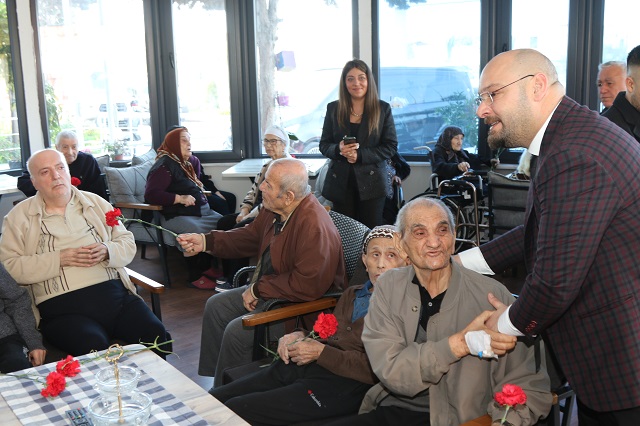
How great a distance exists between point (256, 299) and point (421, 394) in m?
1.17

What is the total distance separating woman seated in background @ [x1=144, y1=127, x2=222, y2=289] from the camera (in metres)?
5.22

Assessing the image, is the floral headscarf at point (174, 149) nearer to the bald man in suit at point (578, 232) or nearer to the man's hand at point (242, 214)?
the man's hand at point (242, 214)

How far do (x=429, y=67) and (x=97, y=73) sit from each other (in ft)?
11.3

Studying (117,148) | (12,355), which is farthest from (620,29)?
(12,355)

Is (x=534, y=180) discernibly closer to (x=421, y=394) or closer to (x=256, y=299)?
(x=421, y=394)

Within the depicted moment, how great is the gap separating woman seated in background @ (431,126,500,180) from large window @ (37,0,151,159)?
10.2 ft

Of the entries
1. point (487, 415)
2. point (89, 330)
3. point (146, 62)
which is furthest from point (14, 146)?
point (487, 415)

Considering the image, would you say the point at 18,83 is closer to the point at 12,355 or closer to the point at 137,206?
the point at 137,206

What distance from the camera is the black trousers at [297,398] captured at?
88.7 inches

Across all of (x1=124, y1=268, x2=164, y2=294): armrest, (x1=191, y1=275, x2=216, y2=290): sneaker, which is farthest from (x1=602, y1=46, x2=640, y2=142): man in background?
(x1=191, y1=275, x2=216, y2=290): sneaker

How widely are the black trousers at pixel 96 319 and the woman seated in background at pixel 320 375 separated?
0.67 meters

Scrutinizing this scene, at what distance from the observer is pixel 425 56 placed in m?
6.39

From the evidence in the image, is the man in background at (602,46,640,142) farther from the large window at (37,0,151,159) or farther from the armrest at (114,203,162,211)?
the large window at (37,0,151,159)

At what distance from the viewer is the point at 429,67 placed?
639cm
